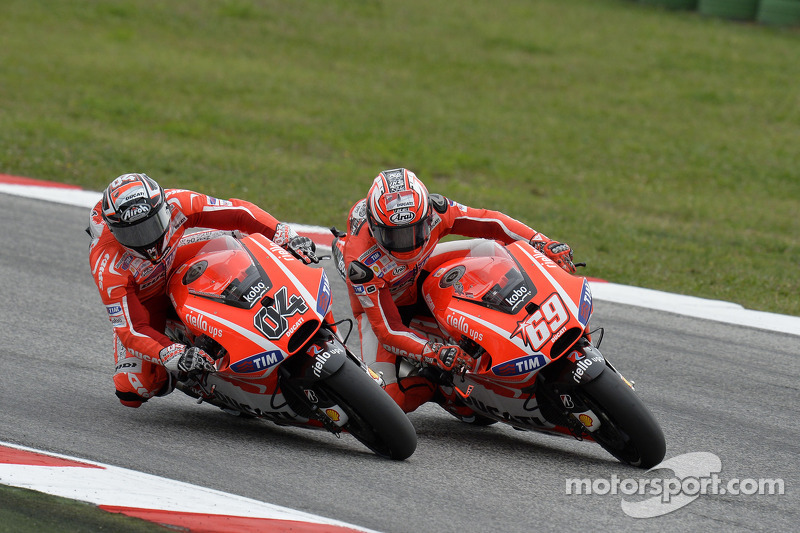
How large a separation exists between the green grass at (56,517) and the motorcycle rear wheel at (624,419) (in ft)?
7.50

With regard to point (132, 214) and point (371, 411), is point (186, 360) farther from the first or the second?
point (371, 411)

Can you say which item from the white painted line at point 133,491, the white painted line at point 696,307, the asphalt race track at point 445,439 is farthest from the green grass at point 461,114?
the white painted line at point 133,491

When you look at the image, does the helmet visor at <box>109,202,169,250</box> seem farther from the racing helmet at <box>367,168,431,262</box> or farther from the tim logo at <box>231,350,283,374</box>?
the racing helmet at <box>367,168,431,262</box>

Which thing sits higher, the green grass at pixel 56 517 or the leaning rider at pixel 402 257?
the leaning rider at pixel 402 257

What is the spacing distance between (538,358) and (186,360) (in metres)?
1.89

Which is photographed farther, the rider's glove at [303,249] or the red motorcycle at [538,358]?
the rider's glove at [303,249]

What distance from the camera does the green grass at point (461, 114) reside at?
1255 centimetres

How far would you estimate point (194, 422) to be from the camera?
6125 mm

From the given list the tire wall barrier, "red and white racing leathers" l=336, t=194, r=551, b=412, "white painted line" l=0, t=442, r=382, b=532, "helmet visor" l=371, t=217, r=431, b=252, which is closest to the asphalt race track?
"white painted line" l=0, t=442, r=382, b=532

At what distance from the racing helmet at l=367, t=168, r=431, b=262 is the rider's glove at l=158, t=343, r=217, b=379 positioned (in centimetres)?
122

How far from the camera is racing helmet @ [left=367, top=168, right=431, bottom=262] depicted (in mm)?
5578

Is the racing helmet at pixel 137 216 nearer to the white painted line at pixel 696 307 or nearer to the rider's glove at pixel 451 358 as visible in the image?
the rider's glove at pixel 451 358

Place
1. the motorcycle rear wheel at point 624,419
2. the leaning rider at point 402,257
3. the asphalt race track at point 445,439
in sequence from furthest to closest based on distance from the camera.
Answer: the leaning rider at point 402,257
the motorcycle rear wheel at point 624,419
the asphalt race track at point 445,439

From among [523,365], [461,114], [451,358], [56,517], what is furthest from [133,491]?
[461,114]
